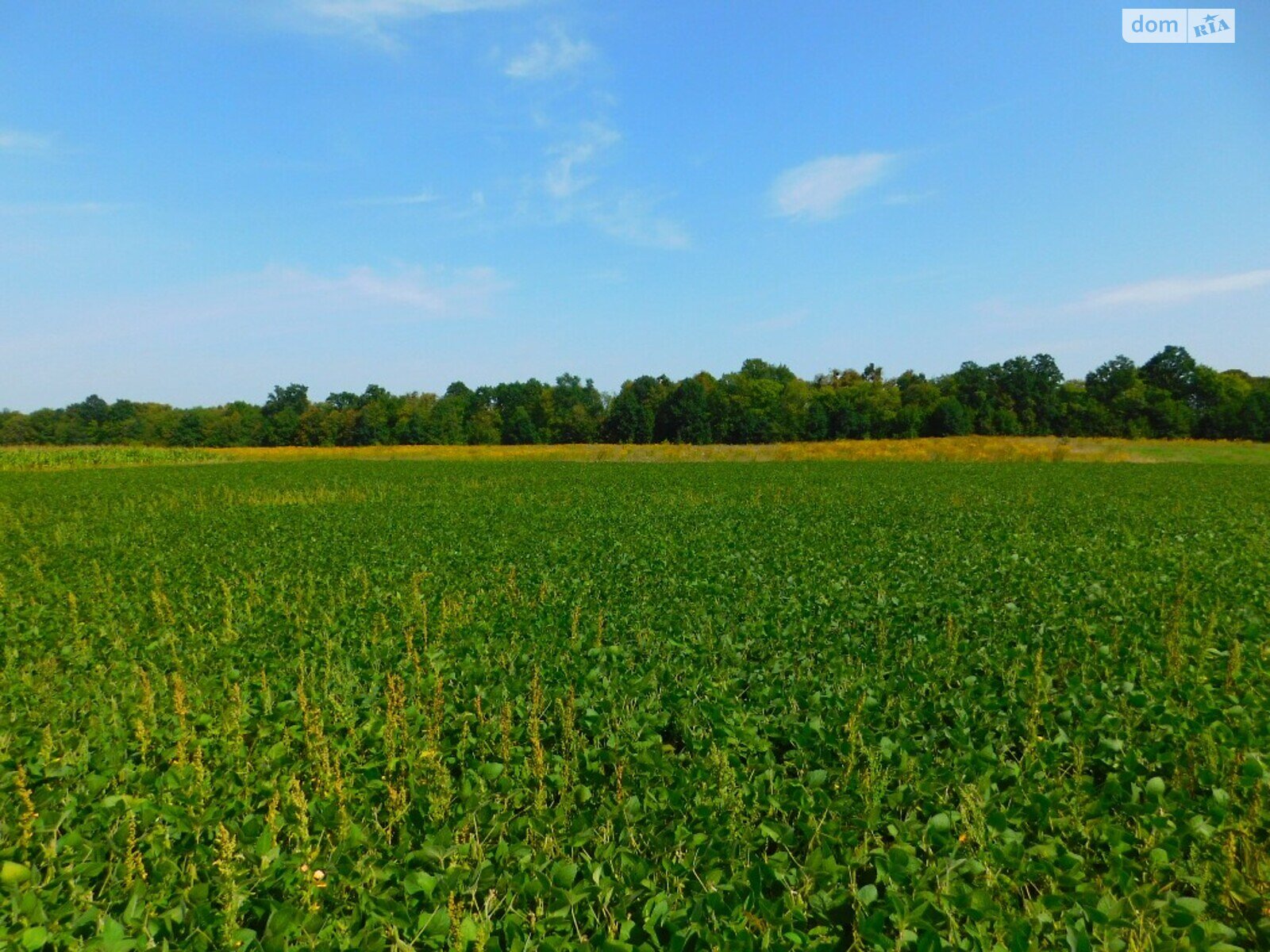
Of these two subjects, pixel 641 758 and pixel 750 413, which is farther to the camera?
pixel 750 413

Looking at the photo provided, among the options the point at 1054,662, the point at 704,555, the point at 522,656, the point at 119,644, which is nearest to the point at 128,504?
the point at 119,644

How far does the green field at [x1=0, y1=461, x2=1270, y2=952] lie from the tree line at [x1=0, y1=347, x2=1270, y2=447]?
8755cm

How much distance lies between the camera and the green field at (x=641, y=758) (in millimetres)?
3197

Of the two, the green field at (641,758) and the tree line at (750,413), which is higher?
the tree line at (750,413)

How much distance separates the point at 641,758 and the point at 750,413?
95123mm

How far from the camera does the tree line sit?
86500mm

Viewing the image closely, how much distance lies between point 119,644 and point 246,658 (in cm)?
165

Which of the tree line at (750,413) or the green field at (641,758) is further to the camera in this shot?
the tree line at (750,413)

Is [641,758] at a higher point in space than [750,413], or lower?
lower

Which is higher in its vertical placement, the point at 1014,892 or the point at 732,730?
the point at 732,730

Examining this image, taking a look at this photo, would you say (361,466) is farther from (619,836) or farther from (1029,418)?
(1029,418)

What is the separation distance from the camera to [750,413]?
3841 inches

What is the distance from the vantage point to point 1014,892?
139 inches

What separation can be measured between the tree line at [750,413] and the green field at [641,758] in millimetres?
87547
